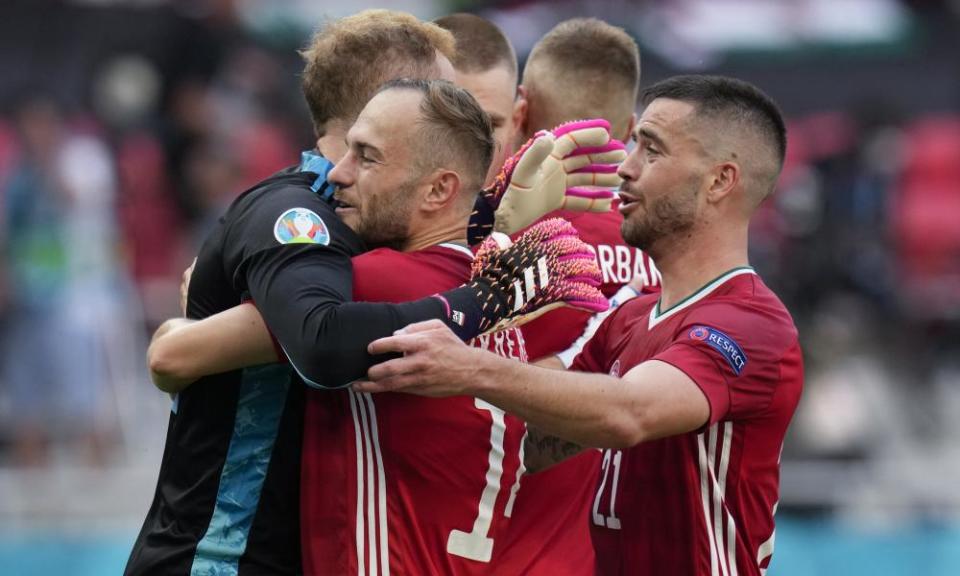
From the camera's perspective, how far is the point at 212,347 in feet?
13.1

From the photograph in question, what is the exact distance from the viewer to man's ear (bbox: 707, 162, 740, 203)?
4.55 metres

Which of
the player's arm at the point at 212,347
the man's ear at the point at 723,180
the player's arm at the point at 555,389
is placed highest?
the man's ear at the point at 723,180

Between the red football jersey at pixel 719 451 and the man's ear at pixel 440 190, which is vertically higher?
the man's ear at pixel 440 190

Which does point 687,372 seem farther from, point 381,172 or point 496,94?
point 496,94

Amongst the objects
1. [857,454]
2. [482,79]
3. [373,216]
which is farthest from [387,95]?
[857,454]

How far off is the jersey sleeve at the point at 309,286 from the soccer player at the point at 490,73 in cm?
150

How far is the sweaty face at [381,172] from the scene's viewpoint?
160 inches

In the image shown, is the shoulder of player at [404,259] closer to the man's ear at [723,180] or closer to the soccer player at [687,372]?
the soccer player at [687,372]

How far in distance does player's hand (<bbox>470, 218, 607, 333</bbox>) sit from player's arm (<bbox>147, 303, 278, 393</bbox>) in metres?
0.57

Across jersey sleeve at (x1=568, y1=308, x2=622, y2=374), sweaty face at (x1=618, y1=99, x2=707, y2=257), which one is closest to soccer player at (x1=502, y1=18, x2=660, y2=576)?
jersey sleeve at (x1=568, y1=308, x2=622, y2=374)

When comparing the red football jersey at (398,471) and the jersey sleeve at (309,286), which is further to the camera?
the red football jersey at (398,471)

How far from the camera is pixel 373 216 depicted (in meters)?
4.09

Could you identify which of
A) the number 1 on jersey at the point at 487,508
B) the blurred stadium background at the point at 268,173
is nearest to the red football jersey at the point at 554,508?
the number 1 on jersey at the point at 487,508

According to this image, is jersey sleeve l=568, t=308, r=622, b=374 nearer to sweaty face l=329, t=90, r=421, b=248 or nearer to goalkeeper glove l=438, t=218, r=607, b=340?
goalkeeper glove l=438, t=218, r=607, b=340
